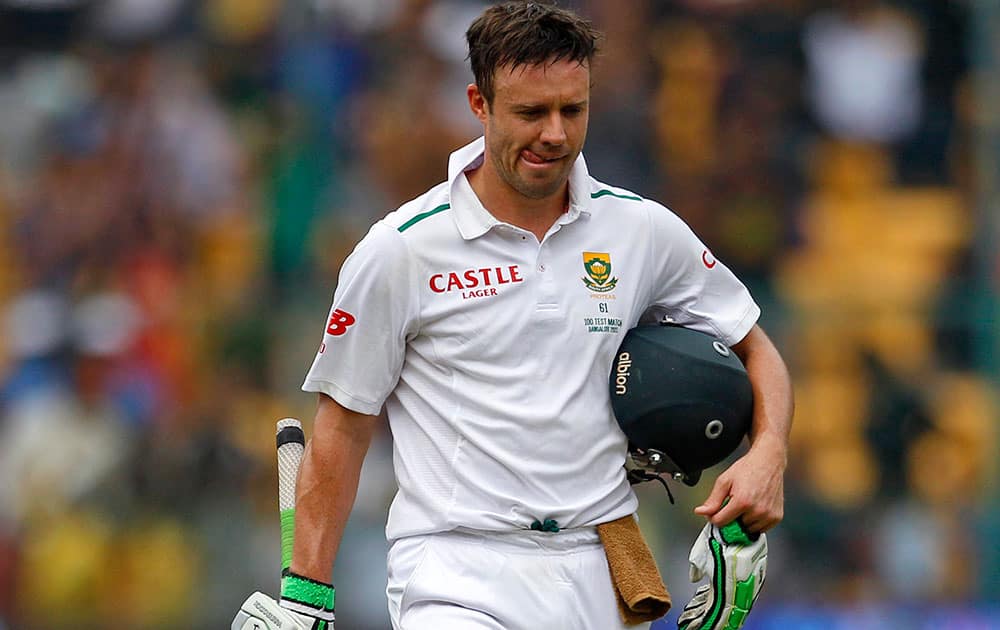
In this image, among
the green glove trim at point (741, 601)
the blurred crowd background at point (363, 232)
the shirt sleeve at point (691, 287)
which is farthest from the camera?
the blurred crowd background at point (363, 232)

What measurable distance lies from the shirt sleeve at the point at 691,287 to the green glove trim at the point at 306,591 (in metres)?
1.08

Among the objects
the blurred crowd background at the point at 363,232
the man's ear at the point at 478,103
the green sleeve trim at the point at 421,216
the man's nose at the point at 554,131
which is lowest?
the blurred crowd background at the point at 363,232

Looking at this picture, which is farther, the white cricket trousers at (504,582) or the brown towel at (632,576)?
the brown towel at (632,576)

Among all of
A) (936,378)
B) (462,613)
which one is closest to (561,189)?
(462,613)

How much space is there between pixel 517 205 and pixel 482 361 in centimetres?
39

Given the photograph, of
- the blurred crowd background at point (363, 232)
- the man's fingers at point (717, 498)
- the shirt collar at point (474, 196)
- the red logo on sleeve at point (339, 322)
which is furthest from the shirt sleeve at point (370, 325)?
the blurred crowd background at point (363, 232)

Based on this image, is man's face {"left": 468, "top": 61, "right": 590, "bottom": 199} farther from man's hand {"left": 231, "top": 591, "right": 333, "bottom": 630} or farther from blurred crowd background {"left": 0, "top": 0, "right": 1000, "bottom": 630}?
blurred crowd background {"left": 0, "top": 0, "right": 1000, "bottom": 630}

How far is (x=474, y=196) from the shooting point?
429 cm

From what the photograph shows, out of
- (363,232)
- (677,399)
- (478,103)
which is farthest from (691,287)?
(363,232)

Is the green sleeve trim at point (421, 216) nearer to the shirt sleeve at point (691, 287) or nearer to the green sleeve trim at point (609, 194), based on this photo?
the green sleeve trim at point (609, 194)

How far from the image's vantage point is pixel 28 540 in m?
9.08

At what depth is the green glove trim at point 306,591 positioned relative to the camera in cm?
416

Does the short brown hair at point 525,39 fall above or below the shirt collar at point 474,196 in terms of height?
above

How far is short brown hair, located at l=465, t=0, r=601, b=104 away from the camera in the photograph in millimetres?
4086
